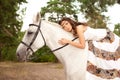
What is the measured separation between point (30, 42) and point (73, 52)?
2.07ft

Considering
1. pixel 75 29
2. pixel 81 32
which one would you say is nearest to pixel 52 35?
pixel 75 29

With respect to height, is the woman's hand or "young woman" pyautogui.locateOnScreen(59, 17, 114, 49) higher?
"young woman" pyautogui.locateOnScreen(59, 17, 114, 49)

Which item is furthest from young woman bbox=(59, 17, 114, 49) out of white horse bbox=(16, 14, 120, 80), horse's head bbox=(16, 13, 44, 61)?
horse's head bbox=(16, 13, 44, 61)

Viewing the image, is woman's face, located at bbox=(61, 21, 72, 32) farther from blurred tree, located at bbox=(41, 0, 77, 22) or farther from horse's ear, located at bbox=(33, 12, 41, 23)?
blurred tree, located at bbox=(41, 0, 77, 22)

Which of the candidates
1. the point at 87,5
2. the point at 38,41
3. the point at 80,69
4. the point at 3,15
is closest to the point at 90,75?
the point at 80,69

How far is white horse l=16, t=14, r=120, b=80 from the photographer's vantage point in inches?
194

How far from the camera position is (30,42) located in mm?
4953

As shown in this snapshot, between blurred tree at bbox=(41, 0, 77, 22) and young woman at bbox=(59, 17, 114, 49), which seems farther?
blurred tree at bbox=(41, 0, 77, 22)

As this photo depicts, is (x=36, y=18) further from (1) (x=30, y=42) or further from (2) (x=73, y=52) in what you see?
(2) (x=73, y=52)

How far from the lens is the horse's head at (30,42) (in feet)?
16.2

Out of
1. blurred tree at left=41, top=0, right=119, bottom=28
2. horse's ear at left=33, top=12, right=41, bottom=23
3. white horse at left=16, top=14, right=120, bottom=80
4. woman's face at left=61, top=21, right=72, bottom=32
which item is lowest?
blurred tree at left=41, top=0, right=119, bottom=28

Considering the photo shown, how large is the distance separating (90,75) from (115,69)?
41 centimetres

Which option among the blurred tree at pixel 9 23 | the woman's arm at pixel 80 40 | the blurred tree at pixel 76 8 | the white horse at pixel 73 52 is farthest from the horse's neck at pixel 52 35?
the blurred tree at pixel 76 8

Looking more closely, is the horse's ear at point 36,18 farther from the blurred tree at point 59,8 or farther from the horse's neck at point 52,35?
the blurred tree at point 59,8
